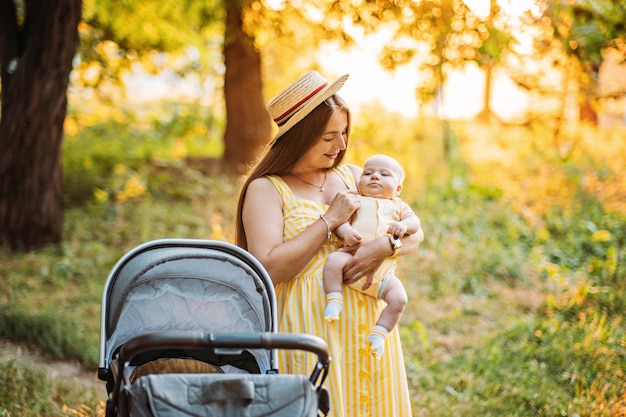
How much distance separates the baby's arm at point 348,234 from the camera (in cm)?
296

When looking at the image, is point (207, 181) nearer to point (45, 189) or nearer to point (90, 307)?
point (45, 189)

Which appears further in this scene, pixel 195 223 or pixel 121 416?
pixel 195 223

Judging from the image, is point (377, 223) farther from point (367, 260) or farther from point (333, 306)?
point (333, 306)

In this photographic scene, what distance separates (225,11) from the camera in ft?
30.1

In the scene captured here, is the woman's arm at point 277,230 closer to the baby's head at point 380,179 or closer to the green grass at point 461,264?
the baby's head at point 380,179

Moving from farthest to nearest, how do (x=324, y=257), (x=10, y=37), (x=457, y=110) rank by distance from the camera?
(x=457, y=110)
(x=10, y=37)
(x=324, y=257)

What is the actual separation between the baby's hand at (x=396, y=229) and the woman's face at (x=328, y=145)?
387mm

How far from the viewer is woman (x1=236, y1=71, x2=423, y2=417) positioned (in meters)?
2.93

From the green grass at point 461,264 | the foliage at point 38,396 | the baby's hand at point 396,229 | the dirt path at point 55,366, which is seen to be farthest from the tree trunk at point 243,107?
the baby's hand at point 396,229

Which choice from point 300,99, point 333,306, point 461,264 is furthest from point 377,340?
point 461,264

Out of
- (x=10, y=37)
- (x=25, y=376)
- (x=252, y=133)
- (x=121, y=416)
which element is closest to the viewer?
(x=121, y=416)

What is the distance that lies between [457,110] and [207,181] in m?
9.02

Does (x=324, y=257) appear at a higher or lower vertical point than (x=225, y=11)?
lower

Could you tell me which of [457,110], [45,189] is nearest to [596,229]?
[45,189]
